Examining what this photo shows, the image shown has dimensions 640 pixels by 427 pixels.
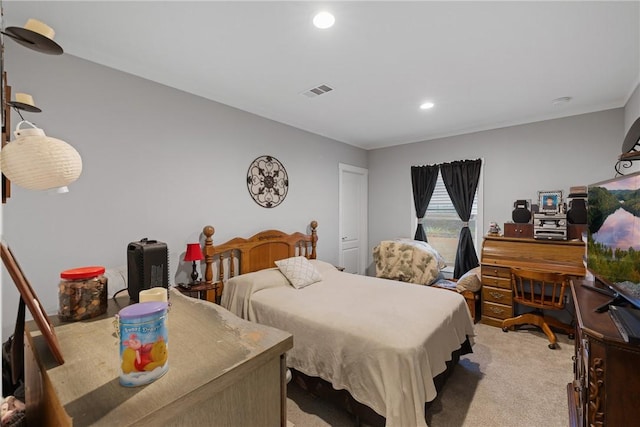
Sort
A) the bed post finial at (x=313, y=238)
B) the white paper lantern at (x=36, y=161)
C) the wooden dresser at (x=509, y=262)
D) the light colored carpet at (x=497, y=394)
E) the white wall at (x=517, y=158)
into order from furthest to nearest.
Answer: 1. the bed post finial at (x=313, y=238)
2. the white wall at (x=517, y=158)
3. the wooden dresser at (x=509, y=262)
4. the light colored carpet at (x=497, y=394)
5. the white paper lantern at (x=36, y=161)

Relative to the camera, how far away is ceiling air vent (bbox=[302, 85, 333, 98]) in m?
2.77

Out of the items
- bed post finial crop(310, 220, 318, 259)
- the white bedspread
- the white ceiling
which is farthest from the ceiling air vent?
the white bedspread

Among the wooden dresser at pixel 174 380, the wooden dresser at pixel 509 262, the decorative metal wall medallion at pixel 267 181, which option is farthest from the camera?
the decorative metal wall medallion at pixel 267 181

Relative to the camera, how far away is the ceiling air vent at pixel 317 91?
2.77 meters

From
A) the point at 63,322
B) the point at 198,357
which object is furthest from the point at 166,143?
the point at 198,357

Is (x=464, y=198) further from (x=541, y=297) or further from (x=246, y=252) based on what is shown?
(x=246, y=252)

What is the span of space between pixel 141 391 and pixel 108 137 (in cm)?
230

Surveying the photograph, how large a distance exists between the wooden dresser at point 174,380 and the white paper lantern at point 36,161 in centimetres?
51

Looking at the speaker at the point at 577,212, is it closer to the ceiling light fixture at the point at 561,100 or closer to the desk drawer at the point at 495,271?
the desk drawer at the point at 495,271

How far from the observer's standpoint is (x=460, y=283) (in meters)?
3.61

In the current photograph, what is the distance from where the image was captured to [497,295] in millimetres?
3441

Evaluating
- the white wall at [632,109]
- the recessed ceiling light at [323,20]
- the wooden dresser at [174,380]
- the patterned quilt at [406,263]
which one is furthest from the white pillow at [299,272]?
the white wall at [632,109]

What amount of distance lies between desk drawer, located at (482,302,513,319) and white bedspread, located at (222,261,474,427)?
3.56 feet

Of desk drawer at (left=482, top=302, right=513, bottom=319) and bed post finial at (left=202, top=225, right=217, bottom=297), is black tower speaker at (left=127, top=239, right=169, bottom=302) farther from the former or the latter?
desk drawer at (left=482, top=302, right=513, bottom=319)
